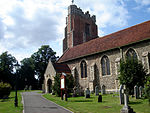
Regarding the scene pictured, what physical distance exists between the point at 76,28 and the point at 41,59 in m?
23.1

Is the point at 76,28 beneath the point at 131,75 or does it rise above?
above

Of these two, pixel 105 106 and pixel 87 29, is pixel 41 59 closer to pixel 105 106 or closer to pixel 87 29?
pixel 87 29

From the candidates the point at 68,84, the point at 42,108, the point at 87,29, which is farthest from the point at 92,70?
the point at 87,29

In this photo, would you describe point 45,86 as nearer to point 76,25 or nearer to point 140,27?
point 76,25

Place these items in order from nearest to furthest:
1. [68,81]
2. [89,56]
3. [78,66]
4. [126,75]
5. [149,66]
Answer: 1. [126,75]
2. [149,66]
3. [68,81]
4. [89,56]
5. [78,66]

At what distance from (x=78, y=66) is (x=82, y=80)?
9.09 feet

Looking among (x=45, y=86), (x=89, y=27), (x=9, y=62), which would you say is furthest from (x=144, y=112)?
(x=9, y=62)

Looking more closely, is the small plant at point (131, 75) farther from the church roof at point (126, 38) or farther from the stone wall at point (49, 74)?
the stone wall at point (49, 74)

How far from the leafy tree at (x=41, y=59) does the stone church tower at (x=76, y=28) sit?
18.2m

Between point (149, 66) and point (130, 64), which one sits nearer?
point (130, 64)

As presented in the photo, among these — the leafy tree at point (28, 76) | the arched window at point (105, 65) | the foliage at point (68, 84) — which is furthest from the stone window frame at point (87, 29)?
the leafy tree at point (28, 76)

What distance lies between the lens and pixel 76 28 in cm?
4197

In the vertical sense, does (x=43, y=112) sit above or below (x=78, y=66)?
below

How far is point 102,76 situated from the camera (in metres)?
25.4
